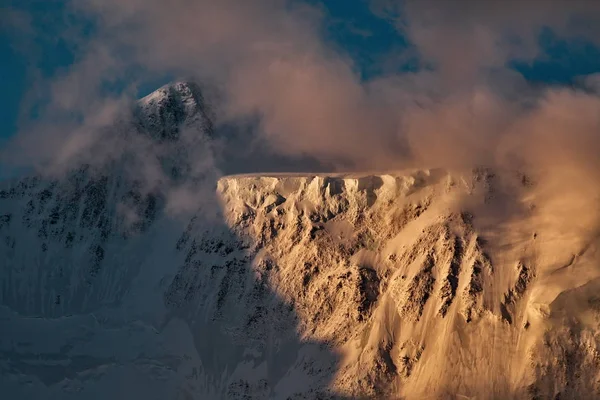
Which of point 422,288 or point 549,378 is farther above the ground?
point 422,288

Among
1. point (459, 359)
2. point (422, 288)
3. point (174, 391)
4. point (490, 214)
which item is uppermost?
point (490, 214)

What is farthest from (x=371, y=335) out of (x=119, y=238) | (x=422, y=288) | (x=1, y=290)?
(x=1, y=290)

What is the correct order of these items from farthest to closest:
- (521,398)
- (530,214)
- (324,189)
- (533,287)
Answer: (324,189)
(530,214)
(533,287)
(521,398)

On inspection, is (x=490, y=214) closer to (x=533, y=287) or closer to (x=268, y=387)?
(x=533, y=287)

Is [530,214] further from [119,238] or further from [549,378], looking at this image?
[119,238]

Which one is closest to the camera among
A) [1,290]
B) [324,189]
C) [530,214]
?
[530,214]

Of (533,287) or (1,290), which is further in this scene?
(1,290)
